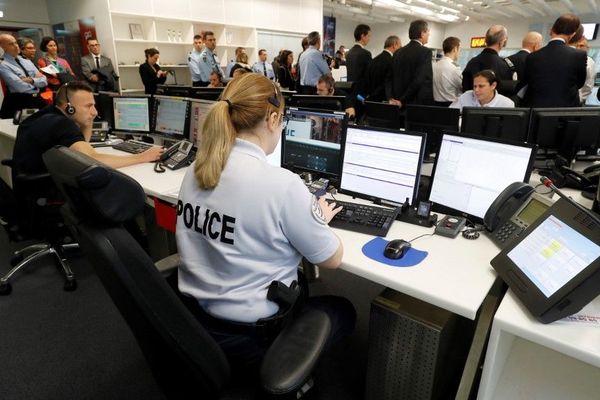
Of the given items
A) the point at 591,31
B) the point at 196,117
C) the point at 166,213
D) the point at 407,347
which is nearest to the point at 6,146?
the point at 196,117

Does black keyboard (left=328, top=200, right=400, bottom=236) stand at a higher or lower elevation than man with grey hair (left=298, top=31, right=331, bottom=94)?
lower

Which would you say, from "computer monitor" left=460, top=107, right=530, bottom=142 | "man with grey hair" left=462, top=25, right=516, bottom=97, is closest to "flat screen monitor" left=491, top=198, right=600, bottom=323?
"computer monitor" left=460, top=107, right=530, bottom=142

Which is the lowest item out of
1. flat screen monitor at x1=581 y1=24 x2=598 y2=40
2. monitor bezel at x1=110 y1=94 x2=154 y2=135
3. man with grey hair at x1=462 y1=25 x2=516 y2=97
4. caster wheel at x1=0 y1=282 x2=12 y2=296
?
caster wheel at x1=0 y1=282 x2=12 y2=296

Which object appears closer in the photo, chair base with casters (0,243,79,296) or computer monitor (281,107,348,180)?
computer monitor (281,107,348,180)

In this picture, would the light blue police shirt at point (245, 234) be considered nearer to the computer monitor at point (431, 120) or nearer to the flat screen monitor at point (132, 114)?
the computer monitor at point (431, 120)

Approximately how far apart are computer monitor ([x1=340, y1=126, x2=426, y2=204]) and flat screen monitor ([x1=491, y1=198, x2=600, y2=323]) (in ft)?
1.76

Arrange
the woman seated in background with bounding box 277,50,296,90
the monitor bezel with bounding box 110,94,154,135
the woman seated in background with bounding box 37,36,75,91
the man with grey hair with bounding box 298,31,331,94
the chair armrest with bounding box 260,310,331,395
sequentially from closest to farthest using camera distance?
the chair armrest with bounding box 260,310,331,395 → the monitor bezel with bounding box 110,94,154,135 → the woman seated in background with bounding box 37,36,75,91 → the man with grey hair with bounding box 298,31,331,94 → the woman seated in background with bounding box 277,50,296,90

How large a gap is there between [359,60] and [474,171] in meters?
3.75

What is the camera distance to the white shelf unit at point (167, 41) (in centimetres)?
635

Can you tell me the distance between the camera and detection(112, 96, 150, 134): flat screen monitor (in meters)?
3.05

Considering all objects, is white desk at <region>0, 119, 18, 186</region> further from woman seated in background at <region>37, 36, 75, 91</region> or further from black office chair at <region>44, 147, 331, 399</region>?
black office chair at <region>44, 147, 331, 399</region>

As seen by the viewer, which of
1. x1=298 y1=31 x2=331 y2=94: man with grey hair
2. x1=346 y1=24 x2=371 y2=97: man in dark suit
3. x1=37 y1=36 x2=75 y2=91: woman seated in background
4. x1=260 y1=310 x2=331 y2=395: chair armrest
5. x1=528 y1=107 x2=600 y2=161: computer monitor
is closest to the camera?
x1=260 y1=310 x2=331 y2=395: chair armrest

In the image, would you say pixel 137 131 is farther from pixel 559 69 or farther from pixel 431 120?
pixel 559 69

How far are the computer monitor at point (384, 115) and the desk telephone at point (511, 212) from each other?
1452mm
